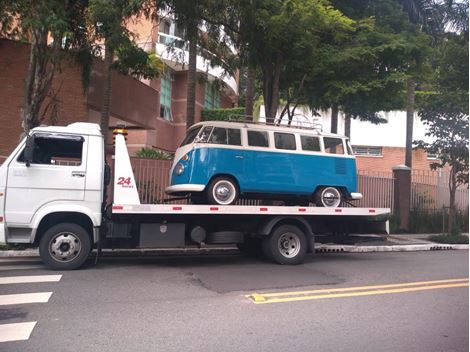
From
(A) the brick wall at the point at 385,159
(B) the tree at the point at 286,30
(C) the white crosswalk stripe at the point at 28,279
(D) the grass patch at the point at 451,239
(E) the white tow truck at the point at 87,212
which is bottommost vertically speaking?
(C) the white crosswalk stripe at the point at 28,279

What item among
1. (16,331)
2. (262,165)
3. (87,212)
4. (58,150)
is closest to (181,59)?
(262,165)

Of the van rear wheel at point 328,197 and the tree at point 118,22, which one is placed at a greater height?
the tree at point 118,22

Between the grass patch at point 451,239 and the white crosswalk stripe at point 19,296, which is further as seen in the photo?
the grass patch at point 451,239

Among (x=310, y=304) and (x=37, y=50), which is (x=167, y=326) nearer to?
(x=310, y=304)

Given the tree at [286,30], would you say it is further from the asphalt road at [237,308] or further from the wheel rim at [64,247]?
the wheel rim at [64,247]

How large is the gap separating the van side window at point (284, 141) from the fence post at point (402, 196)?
9196 mm

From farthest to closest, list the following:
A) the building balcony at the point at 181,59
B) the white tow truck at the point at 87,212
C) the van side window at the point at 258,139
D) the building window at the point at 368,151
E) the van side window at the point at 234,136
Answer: the building window at the point at 368,151, the building balcony at the point at 181,59, the van side window at the point at 258,139, the van side window at the point at 234,136, the white tow truck at the point at 87,212

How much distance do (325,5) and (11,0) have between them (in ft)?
25.0

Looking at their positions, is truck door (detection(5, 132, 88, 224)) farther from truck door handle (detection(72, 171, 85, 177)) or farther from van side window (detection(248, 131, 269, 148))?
van side window (detection(248, 131, 269, 148))

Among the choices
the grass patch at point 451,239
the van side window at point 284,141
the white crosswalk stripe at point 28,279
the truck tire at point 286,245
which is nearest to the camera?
the white crosswalk stripe at point 28,279

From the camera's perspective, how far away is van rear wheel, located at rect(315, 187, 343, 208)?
1157cm

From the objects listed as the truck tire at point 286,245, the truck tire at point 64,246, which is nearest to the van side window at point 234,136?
the truck tire at point 286,245

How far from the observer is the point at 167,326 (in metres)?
5.93

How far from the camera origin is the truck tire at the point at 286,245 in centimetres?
1049
